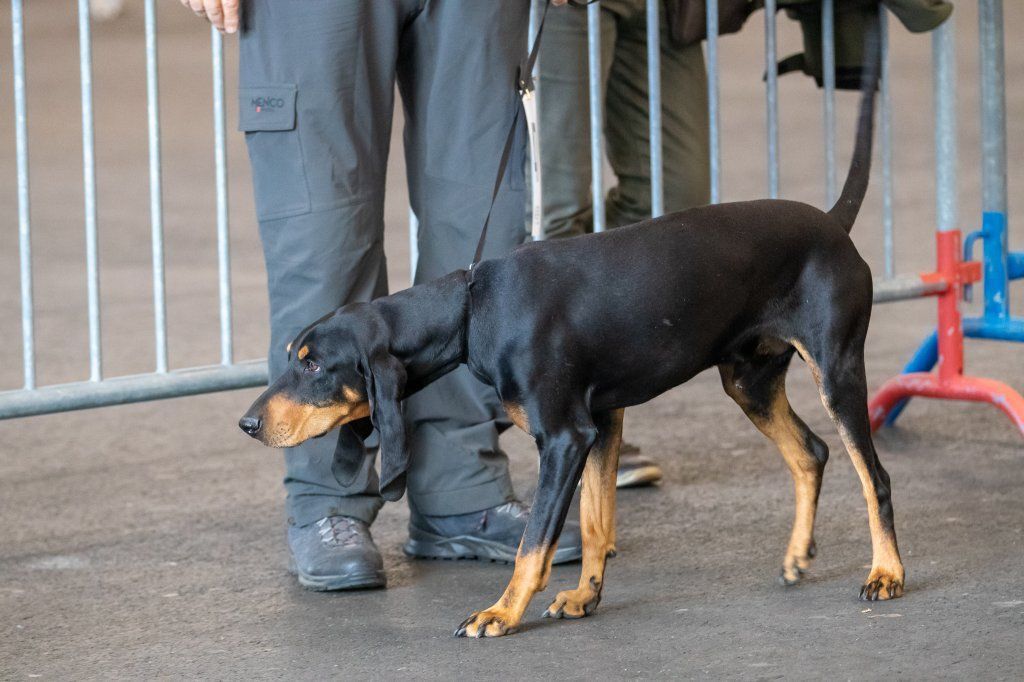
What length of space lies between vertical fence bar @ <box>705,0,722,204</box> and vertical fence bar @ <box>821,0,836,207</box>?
33 centimetres

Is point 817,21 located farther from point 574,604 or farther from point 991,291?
point 574,604

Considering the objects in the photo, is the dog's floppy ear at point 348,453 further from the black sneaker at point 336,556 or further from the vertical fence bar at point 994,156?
the vertical fence bar at point 994,156

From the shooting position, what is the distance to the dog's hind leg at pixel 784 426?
10.1ft

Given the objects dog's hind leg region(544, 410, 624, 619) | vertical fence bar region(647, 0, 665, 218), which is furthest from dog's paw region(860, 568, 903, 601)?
vertical fence bar region(647, 0, 665, 218)

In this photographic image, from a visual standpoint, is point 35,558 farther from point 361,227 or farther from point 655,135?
point 655,135

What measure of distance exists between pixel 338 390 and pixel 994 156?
8.56 feet

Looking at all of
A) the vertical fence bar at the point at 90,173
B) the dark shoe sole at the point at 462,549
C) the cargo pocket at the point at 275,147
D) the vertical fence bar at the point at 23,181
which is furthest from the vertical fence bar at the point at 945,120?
the vertical fence bar at the point at 23,181

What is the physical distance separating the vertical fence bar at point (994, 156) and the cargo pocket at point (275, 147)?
2318 mm

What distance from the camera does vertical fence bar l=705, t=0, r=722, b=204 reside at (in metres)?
3.99

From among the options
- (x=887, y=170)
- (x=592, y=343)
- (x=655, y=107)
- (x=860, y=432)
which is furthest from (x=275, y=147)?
(x=887, y=170)

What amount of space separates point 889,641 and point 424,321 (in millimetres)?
1058

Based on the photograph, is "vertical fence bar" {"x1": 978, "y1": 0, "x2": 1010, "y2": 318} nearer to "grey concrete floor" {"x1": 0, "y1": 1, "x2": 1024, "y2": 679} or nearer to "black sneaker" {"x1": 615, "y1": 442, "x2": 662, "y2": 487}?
"grey concrete floor" {"x1": 0, "y1": 1, "x2": 1024, "y2": 679}

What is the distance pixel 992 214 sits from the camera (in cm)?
441

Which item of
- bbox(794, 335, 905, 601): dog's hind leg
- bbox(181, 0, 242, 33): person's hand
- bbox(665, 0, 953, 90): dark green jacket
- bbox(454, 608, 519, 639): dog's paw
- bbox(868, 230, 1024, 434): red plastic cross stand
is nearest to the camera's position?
bbox(454, 608, 519, 639): dog's paw
